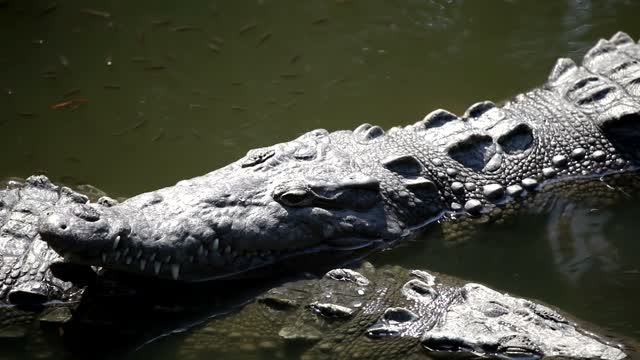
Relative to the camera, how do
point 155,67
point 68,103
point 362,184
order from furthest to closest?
point 155,67 < point 68,103 < point 362,184

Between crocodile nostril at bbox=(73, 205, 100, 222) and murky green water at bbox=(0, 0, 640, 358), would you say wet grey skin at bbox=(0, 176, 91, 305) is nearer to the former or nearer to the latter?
crocodile nostril at bbox=(73, 205, 100, 222)

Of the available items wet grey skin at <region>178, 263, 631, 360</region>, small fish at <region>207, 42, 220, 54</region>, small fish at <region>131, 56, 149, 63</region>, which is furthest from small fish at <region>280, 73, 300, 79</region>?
wet grey skin at <region>178, 263, 631, 360</region>

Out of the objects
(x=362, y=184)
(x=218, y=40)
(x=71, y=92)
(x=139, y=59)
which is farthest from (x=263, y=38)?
(x=362, y=184)

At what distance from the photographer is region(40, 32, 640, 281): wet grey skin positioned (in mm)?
4727

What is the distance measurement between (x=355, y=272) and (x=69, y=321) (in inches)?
67.0

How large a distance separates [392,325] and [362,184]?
3.27 feet

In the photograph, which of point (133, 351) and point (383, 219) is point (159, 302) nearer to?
point (133, 351)

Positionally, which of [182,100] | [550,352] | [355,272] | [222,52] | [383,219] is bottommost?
[550,352]

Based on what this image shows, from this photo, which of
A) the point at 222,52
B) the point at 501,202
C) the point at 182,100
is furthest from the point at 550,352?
the point at 222,52

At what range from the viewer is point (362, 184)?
204 inches

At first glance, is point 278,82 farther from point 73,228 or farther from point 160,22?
point 73,228

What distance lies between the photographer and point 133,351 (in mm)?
4625

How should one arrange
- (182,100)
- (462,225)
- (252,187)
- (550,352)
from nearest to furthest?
(550,352) → (252,187) → (462,225) → (182,100)

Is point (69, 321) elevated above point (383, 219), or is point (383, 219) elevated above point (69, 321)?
point (383, 219)
